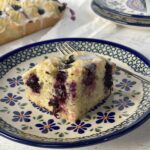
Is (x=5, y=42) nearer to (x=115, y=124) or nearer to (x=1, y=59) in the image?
(x=1, y=59)

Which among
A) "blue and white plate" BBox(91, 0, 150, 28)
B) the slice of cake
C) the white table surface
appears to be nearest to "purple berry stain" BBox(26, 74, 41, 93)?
the slice of cake

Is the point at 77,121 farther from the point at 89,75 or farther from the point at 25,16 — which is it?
the point at 25,16

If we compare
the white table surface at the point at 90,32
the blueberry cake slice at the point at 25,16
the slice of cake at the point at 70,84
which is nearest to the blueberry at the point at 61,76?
the slice of cake at the point at 70,84

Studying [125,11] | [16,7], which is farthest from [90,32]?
[16,7]

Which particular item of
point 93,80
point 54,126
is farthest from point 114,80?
point 54,126

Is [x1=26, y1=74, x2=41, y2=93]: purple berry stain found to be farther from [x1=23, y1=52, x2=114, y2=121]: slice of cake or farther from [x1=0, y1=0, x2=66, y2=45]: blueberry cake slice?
[x1=0, y1=0, x2=66, y2=45]: blueberry cake slice

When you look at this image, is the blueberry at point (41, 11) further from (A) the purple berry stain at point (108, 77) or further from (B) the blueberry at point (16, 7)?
(A) the purple berry stain at point (108, 77)
